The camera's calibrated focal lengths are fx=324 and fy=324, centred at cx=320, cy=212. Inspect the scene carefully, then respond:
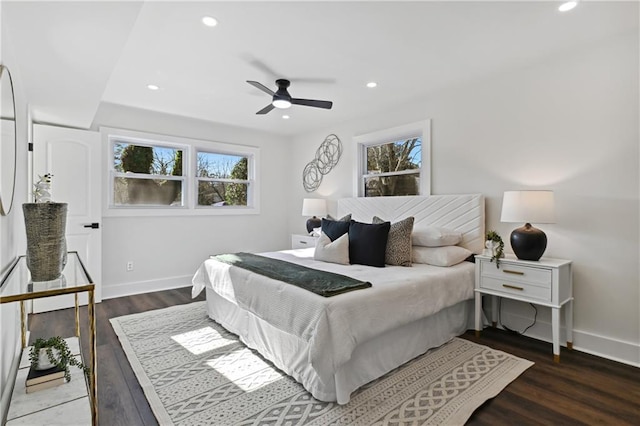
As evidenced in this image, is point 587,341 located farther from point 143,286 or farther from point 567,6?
point 143,286

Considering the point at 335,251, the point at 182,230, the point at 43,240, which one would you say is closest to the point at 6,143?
the point at 43,240

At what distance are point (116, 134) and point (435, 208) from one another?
4.16 meters

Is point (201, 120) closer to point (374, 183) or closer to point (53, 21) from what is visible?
point (374, 183)

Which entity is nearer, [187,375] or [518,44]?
[187,375]

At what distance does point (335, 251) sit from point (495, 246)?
59.0 inches

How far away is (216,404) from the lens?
195cm

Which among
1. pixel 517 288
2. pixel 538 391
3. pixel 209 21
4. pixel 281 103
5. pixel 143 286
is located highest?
pixel 209 21

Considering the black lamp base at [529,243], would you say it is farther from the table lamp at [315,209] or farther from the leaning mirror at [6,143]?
the leaning mirror at [6,143]

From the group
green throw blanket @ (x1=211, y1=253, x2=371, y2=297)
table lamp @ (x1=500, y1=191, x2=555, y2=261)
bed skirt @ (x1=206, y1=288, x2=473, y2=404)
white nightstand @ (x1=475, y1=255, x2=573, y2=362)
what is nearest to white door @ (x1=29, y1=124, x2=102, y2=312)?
green throw blanket @ (x1=211, y1=253, x2=371, y2=297)

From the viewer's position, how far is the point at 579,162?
2.75 meters

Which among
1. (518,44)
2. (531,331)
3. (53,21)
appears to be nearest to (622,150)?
(518,44)

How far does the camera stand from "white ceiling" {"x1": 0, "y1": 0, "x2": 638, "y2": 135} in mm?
1928

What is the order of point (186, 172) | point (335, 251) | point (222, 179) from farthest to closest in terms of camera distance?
point (222, 179) → point (186, 172) → point (335, 251)

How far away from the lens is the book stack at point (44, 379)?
1.75m
